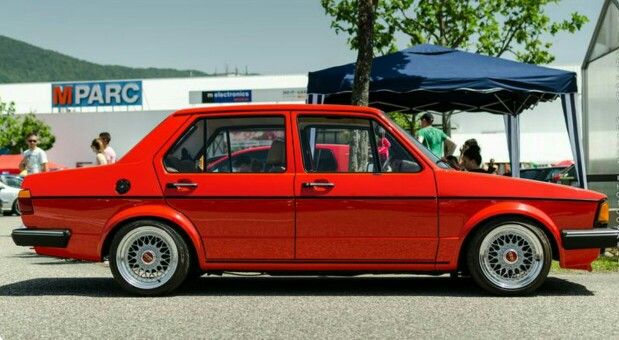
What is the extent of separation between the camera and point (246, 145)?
6.39 metres

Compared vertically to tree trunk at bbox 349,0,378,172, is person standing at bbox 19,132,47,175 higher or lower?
lower

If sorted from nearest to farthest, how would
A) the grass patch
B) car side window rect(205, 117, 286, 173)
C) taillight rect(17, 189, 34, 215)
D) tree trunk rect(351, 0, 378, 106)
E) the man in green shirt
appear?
1. car side window rect(205, 117, 286, 173)
2. taillight rect(17, 189, 34, 215)
3. the grass patch
4. tree trunk rect(351, 0, 378, 106)
5. the man in green shirt

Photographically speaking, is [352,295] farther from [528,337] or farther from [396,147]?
[528,337]

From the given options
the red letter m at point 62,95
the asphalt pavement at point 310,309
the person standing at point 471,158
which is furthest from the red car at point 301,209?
the red letter m at point 62,95

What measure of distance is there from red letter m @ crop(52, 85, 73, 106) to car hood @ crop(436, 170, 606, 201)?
77906 mm

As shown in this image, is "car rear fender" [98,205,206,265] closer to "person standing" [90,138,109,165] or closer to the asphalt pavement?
the asphalt pavement

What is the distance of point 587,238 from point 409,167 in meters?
1.48

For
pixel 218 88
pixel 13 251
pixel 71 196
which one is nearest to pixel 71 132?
pixel 218 88

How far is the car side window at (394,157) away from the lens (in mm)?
6277

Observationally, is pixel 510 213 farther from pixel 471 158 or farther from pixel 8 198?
pixel 8 198

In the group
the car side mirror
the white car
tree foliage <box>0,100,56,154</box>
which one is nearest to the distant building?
the car side mirror

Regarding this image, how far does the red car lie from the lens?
A: 20.3 ft

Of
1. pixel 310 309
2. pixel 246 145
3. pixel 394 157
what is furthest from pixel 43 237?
pixel 394 157

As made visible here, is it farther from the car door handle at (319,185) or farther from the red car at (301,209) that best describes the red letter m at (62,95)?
the car door handle at (319,185)
